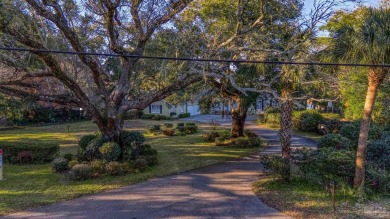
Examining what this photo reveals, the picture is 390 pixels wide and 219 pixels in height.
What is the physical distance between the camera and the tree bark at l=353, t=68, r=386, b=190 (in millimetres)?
8586

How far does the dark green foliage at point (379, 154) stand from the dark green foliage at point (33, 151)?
13.8m

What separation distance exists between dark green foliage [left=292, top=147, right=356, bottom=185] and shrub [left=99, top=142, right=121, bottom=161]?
276 inches

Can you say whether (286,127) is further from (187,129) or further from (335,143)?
(187,129)

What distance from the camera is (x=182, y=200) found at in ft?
29.9

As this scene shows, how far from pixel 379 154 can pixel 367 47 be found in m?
6.13

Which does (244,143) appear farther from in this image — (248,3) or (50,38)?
(50,38)

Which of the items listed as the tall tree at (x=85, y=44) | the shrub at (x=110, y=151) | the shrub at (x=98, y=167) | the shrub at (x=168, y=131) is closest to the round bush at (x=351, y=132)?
the tall tree at (x=85, y=44)

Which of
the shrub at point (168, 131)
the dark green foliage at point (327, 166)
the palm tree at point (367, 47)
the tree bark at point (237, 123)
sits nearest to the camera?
the palm tree at point (367, 47)

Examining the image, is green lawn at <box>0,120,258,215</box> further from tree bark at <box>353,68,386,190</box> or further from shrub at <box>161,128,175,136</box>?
shrub at <box>161,128,175,136</box>

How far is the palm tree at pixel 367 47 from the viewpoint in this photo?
26.0 feet

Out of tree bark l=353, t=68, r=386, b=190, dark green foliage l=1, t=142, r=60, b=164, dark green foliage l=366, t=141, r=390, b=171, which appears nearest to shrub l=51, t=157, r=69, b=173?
dark green foliage l=1, t=142, r=60, b=164

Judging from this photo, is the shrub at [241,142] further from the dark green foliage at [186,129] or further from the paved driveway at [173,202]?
the dark green foliage at [186,129]

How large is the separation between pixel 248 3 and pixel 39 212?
10.8m

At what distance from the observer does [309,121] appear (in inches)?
1067
